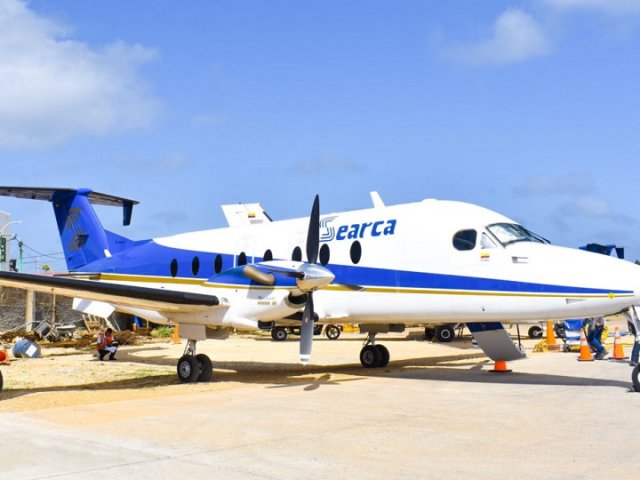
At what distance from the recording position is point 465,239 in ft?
45.5

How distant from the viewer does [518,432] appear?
346 inches

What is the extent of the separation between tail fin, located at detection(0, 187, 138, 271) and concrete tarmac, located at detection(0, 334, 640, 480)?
678 cm

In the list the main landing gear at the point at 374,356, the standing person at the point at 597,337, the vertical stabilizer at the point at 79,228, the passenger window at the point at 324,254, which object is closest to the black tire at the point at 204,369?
the passenger window at the point at 324,254

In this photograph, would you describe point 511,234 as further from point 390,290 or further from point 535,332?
point 535,332

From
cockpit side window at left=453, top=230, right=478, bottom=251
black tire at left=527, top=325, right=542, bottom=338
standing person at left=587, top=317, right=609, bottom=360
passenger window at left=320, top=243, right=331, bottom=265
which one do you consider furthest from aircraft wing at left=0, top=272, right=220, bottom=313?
black tire at left=527, top=325, right=542, bottom=338

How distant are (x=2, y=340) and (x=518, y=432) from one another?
25.8 metres

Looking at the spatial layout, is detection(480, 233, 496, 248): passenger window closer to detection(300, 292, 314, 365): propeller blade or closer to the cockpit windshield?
the cockpit windshield

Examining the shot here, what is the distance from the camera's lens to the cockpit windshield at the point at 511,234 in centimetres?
1356

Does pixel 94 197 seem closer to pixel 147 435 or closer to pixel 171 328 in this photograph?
pixel 147 435

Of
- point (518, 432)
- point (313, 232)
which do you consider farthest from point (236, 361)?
point (518, 432)

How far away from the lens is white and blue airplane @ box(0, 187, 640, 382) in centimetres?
1265

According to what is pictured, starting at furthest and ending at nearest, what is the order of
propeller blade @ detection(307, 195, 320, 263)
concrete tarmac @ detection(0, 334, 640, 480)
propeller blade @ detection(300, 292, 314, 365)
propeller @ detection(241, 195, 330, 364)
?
propeller blade @ detection(307, 195, 320, 263), propeller blade @ detection(300, 292, 314, 365), propeller @ detection(241, 195, 330, 364), concrete tarmac @ detection(0, 334, 640, 480)

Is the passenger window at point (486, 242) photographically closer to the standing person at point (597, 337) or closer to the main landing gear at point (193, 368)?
the main landing gear at point (193, 368)

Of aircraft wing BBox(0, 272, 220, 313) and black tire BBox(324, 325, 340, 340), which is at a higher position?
aircraft wing BBox(0, 272, 220, 313)
